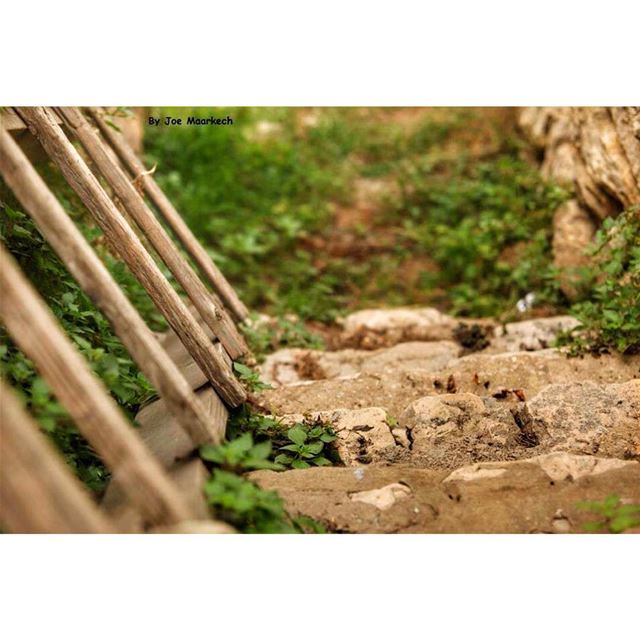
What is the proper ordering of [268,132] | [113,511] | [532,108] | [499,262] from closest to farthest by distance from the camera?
1. [113,511]
2. [499,262]
3. [532,108]
4. [268,132]

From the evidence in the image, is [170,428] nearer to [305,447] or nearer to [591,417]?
[305,447]

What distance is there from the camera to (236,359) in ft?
11.6

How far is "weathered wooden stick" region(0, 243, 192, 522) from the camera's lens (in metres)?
1.82

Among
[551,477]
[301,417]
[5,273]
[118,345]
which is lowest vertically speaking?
[551,477]

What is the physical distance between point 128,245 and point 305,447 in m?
1.28

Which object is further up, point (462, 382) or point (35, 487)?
point (35, 487)

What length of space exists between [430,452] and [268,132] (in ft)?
19.0

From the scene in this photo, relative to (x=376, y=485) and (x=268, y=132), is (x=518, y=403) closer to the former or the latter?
(x=376, y=485)

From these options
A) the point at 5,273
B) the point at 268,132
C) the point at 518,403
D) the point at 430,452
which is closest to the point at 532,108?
the point at 268,132

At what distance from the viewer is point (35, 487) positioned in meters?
1.65

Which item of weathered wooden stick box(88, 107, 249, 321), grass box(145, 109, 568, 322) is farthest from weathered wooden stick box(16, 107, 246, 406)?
grass box(145, 109, 568, 322)

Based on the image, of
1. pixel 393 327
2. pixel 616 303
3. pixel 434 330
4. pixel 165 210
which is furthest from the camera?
pixel 393 327

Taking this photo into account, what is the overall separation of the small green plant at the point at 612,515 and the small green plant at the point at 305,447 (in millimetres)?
1152

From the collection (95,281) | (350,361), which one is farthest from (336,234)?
(95,281)
